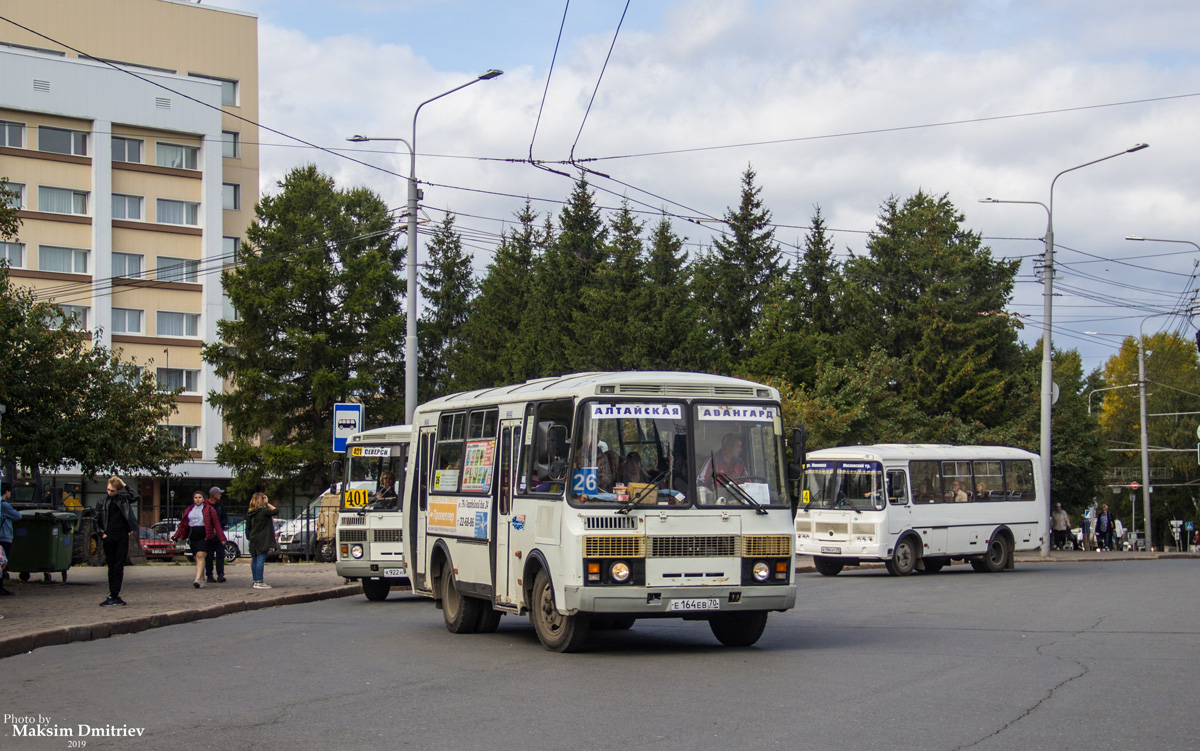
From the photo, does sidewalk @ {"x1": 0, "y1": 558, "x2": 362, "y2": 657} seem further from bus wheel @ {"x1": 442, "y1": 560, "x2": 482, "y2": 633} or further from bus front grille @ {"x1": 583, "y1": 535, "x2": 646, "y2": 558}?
bus front grille @ {"x1": 583, "y1": 535, "x2": 646, "y2": 558}

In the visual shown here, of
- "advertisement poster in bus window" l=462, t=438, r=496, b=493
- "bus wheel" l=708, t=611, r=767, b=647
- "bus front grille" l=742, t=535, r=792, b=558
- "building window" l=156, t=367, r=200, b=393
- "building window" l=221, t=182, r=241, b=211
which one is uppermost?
"building window" l=221, t=182, r=241, b=211

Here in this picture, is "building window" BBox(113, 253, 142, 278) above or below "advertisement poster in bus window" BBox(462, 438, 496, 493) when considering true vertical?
above

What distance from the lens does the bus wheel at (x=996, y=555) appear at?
2955 centimetres

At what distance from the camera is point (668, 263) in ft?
187

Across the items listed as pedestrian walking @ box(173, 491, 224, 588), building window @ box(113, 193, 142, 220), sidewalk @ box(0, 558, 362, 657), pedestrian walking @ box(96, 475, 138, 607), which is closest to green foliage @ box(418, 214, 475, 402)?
building window @ box(113, 193, 142, 220)

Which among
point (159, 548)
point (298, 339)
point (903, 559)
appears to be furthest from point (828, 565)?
point (298, 339)

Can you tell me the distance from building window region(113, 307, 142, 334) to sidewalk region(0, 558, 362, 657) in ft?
115

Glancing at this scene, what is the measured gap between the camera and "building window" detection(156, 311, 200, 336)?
63.5m

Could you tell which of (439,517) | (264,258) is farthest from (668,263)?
(439,517)

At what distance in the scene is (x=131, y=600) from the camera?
66.2 ft

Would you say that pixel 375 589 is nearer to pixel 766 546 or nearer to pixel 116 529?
pixel 116 529

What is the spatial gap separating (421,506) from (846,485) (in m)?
13.3

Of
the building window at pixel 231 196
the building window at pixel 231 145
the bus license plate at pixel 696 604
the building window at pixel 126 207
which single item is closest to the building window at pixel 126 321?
the building window at pixel 126 207

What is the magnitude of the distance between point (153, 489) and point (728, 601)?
53.9m
